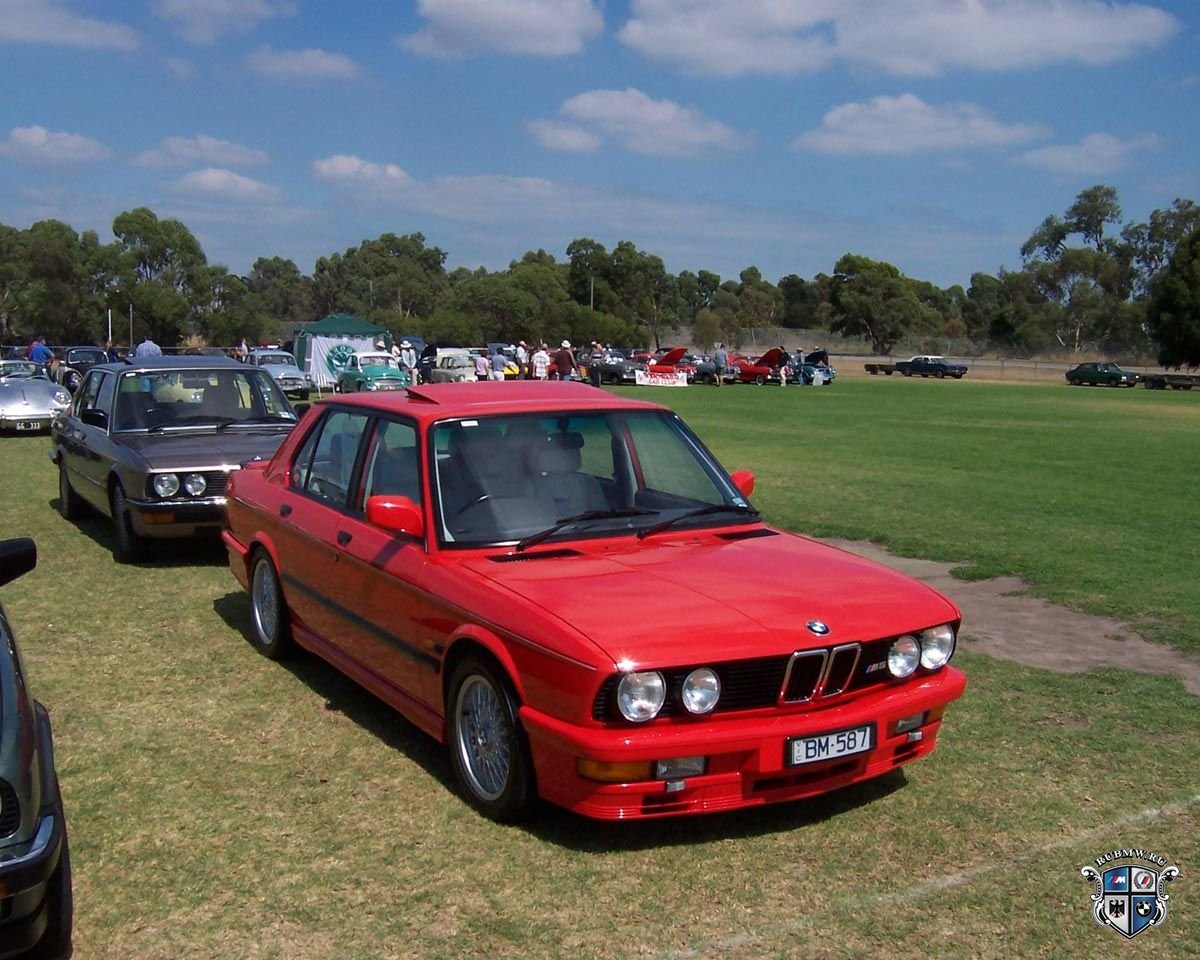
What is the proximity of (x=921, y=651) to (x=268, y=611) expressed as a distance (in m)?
3.88

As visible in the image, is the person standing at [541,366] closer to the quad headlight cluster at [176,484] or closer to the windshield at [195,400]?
the windshield at [195,400]

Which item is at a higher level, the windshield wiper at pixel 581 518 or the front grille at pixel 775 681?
the windshield wiper at pixel 581 518

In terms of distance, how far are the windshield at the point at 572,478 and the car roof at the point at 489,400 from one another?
0.05 m

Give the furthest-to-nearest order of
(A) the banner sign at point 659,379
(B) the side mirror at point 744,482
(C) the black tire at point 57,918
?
(A) the banner sign at point 659,379, (B) the side mirror at point 744,482, (C) the black tire at point 57,918

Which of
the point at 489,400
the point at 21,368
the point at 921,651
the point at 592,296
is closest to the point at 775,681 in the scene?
the point at 921,651

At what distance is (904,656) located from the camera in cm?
463

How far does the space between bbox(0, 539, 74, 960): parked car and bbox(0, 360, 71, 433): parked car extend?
19.8 metres

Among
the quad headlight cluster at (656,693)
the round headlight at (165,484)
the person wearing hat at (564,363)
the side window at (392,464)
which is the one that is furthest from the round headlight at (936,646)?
the person wearing hat at (564,363)

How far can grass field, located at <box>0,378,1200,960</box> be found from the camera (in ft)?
12.5

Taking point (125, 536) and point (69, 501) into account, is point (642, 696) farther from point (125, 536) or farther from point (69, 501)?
point (69, 501)

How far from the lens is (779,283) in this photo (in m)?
146

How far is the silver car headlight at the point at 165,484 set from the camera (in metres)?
9.16

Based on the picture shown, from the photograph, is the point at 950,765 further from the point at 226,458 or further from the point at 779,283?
Result: the point at 779,283

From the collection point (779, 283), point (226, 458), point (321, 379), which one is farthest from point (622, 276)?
point (226, 458)
